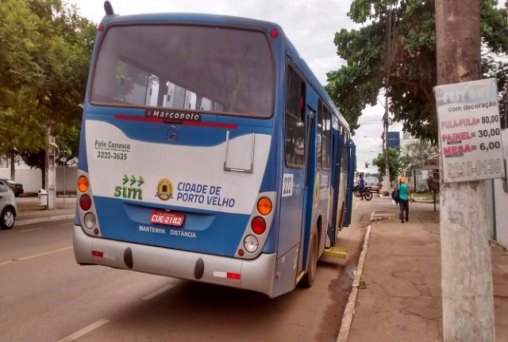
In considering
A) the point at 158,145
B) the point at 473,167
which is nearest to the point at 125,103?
the point at 158,145

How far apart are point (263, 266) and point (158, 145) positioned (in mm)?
1656

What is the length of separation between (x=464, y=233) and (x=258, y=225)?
6.16 ft

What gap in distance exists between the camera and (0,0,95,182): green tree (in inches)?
575

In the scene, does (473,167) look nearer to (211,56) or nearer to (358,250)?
(211,56)

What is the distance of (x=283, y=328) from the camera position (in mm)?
5867

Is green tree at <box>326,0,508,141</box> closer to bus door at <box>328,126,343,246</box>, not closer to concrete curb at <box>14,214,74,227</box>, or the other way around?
bus door at <box>328,126,343,246</box>

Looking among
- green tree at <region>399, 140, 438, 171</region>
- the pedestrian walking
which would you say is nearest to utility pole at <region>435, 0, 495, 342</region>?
the pedestrian walking

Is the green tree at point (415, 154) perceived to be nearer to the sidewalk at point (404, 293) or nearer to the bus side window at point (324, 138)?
the sidewalk at point (404, 293)

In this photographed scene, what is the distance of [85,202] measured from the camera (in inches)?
218

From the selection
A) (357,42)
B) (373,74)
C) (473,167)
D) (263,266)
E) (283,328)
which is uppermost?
(357,42)

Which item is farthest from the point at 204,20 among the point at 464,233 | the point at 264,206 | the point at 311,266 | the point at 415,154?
the point at 415,154

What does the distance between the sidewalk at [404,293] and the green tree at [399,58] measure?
283 inches

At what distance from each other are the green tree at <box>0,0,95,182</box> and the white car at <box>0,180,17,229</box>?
307cm

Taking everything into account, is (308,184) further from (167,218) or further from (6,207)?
(6,207)
